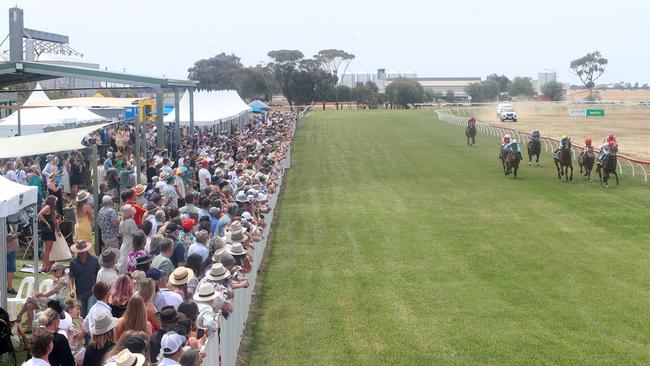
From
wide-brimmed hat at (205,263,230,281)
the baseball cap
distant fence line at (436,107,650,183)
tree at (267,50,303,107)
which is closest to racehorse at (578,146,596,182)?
distant fence line at (436,107,650,183)

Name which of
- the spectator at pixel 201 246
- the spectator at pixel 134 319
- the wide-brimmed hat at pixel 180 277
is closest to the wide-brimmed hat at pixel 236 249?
the spectator at pixel 201 246

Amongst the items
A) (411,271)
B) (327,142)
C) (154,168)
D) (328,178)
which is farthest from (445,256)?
(327,142)

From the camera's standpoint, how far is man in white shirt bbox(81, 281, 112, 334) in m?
6.58

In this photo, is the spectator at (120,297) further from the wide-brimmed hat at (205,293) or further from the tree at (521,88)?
the tree at (521,88)

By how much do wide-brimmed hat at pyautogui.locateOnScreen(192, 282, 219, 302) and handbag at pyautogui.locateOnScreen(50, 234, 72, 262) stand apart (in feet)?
18.3

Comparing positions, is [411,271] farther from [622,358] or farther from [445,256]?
[622,358]

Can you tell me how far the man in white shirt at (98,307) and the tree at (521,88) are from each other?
154 m

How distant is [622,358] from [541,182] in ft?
52.3

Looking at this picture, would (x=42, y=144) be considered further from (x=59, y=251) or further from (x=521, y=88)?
(x=521, y=88)

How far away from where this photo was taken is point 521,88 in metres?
156

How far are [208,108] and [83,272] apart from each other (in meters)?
26.6

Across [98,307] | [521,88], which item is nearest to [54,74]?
[98,307]

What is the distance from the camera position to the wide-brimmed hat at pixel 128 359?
527 centimetres

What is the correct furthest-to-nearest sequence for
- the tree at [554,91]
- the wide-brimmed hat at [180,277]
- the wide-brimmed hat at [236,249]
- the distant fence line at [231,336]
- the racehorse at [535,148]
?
the tree at [554,91] → the racehorse at [535,148] → the wide-brimmed hat at [236,249] → the wide-brimmed hat at [180,277] → the distant fence line at [231,336]
